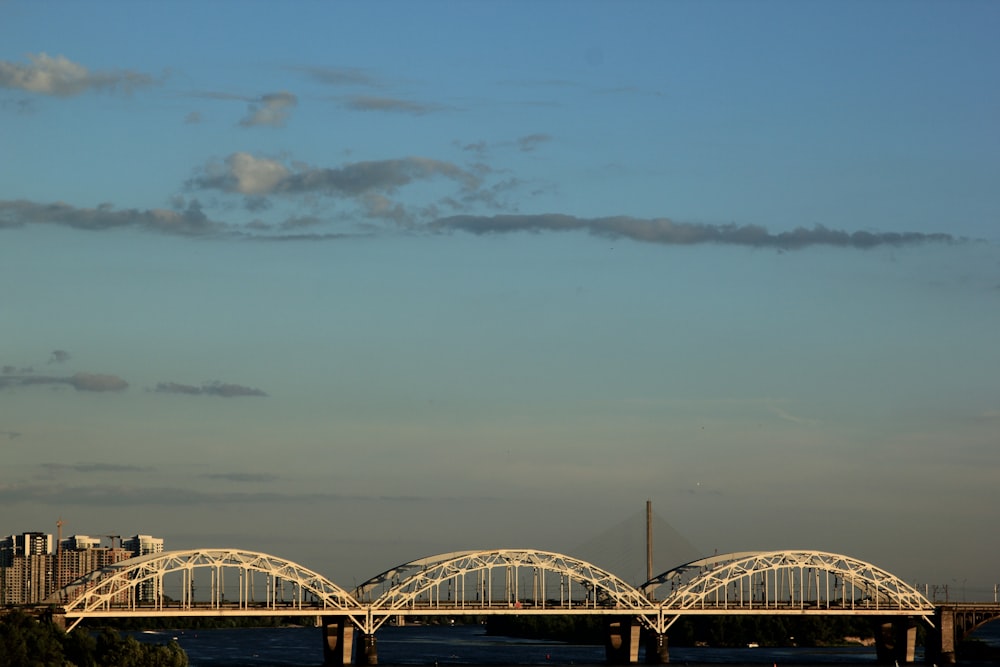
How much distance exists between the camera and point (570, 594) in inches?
7495

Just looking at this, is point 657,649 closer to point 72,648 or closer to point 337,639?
point 337,639

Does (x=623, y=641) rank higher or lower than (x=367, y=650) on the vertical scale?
lower

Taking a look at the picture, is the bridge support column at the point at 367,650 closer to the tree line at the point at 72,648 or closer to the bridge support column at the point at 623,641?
the tree line at the point at 72,648

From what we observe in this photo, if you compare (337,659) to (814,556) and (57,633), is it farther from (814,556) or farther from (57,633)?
(814,556)

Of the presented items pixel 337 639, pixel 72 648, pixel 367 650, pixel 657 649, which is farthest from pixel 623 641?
pixel 72 648

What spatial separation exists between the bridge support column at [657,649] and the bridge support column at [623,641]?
5.85ft

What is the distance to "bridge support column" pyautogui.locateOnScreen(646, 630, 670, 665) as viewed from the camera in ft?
630

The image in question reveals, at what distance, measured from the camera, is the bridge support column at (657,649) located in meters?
192

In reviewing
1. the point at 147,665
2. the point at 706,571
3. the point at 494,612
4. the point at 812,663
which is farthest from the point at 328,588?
the point at 812,663

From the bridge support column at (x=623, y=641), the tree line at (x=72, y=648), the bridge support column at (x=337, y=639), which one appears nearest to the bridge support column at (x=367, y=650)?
the bridge support column at (x=337, y=639)

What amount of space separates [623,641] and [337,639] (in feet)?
124

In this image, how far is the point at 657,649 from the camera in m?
193

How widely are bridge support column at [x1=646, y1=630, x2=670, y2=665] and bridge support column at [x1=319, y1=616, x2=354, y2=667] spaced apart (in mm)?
37823

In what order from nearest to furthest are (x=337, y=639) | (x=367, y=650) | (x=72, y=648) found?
1. (x=72, y=648)
2. (x=367, y=650)
3. (x=337, y=639)
